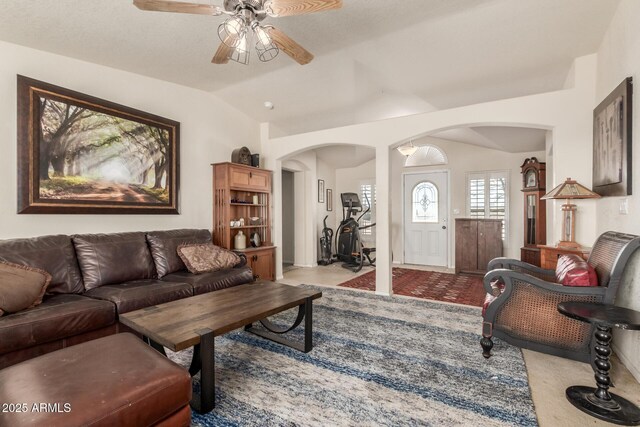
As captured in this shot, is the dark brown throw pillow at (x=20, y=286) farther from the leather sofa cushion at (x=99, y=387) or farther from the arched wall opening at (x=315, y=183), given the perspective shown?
the arched wall opening at (x=315, y=183)

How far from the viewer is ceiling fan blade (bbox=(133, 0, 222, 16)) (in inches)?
71.7

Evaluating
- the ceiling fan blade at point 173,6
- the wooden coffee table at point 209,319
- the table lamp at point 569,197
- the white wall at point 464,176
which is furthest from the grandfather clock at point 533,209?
the ceiling fan blade at point 173,6

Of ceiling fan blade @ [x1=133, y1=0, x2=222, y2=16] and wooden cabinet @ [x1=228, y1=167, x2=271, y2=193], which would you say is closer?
ceiling fan blade @ [x1=133, y1=0, x2=222, y2=16]

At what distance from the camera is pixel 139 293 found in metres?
2.65

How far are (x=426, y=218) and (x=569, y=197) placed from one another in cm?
370

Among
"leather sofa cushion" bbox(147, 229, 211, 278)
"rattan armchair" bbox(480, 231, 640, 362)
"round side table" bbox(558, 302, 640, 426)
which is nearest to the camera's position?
"round side table" bbox(558, 302, 640, 426)

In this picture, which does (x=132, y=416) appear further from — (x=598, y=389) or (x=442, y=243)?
(x=442, y=243)

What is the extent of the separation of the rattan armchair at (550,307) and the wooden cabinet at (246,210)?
3.26 m

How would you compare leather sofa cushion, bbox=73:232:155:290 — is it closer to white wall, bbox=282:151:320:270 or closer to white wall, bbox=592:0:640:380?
white wall, bbox=282:151:320:270

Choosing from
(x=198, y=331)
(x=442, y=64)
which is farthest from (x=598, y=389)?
(x=442, y=64)

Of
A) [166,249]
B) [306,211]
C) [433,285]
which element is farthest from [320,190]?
[166,249]

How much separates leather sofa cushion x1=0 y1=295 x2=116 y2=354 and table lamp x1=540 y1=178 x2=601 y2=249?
13.8 ft

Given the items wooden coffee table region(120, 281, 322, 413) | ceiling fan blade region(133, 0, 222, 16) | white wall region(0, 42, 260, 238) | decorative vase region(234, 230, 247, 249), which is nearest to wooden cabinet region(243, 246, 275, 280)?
decorative vase region(234, 230, 247, 249)

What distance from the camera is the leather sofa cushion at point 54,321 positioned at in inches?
76.6
